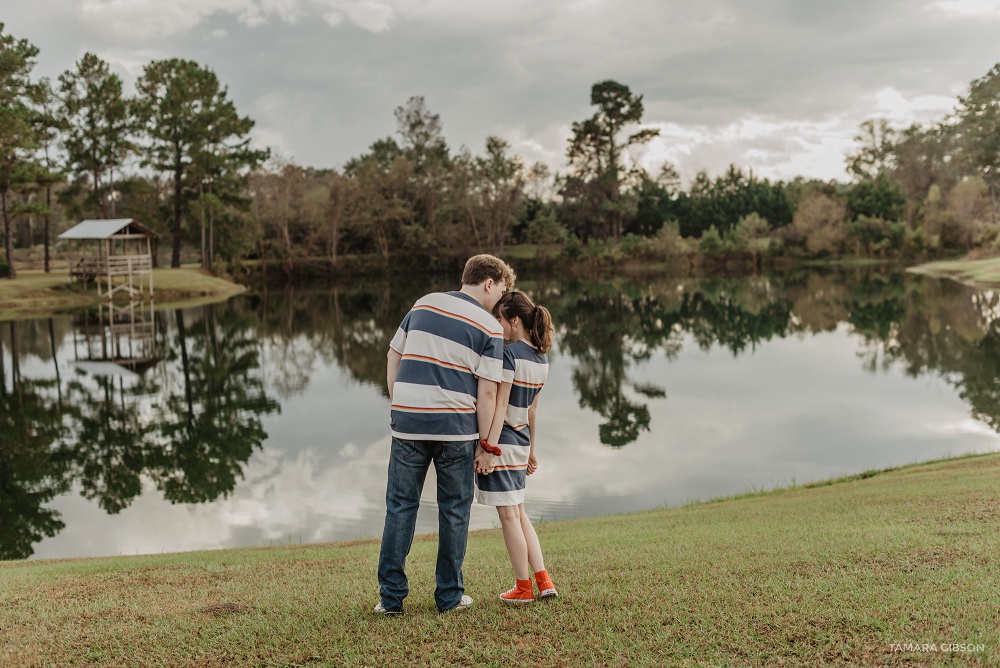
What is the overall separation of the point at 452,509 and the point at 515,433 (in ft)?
1.67

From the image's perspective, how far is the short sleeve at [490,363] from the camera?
12.6ft

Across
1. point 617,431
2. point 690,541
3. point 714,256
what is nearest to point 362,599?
point 690,541

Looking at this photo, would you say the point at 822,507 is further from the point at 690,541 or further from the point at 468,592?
the point at 468,592

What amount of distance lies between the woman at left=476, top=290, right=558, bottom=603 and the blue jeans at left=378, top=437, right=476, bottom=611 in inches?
5.0

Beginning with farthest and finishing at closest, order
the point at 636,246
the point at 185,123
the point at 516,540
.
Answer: the point at 636,246 < the point at 185,123 < the point at 516,540

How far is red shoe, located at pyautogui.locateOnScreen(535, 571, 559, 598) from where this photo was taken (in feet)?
13.5

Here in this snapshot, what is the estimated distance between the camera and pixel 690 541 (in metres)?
5.73

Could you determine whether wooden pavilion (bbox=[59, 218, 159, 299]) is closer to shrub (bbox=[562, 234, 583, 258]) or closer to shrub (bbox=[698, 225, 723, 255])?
shrub (bbox=[562, 234, 583, 258])

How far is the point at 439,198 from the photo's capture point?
5800 cm

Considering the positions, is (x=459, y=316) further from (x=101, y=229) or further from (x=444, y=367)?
(x=101, y=229)

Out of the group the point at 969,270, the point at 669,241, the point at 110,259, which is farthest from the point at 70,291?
the point at 969,270

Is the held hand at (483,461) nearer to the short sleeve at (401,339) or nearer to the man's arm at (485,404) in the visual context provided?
the man's arm at (485,404)

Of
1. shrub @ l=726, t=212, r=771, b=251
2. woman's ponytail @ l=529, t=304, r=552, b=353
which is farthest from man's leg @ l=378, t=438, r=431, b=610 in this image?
shrub @ l=726, t=212, r=771, b=251

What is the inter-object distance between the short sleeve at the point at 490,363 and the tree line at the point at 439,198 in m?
42.8
